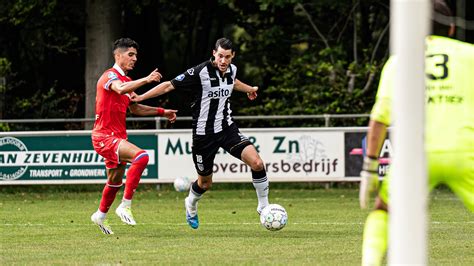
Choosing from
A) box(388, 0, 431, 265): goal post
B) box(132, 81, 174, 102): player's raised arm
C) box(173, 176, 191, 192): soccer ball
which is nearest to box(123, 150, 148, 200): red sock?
box(132, 81, 174, 102): player's raised arm

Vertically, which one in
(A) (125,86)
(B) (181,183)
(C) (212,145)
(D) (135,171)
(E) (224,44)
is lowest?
(B) (181,183)

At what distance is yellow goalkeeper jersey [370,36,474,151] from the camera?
7105mm

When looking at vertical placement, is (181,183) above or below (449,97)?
below

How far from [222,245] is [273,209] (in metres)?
1.51

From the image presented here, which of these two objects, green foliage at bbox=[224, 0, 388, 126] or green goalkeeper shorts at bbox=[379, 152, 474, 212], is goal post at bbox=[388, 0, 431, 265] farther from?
green foliage at bbox=[224, 0, 388, 126]

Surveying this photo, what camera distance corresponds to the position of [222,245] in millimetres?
11461

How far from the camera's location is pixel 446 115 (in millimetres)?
7129

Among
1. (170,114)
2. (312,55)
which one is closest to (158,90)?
(170,114)

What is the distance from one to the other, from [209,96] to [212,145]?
606 millimetres

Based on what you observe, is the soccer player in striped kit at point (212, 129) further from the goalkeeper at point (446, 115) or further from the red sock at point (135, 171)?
the goalkeeper at point (446, 115)

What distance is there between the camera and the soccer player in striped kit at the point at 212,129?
13.6m

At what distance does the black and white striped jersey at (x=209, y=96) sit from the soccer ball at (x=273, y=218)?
1.46 metres

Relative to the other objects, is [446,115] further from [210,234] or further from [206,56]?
[206,56]

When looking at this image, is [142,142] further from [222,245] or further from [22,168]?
[222,245]
